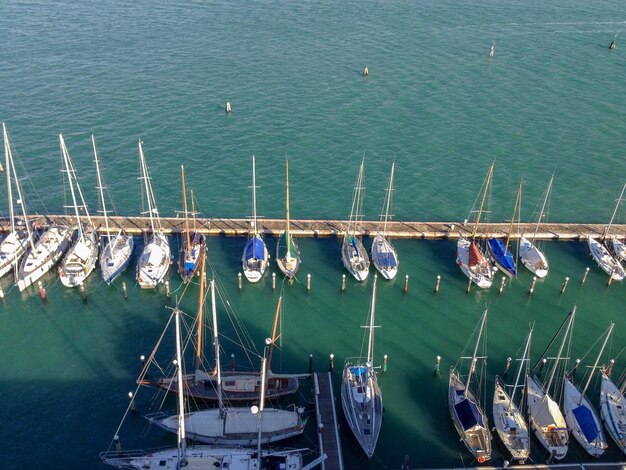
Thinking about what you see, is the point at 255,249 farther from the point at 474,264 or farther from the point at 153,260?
the point at 474,264

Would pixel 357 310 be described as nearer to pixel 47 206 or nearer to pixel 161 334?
pixel 161 334

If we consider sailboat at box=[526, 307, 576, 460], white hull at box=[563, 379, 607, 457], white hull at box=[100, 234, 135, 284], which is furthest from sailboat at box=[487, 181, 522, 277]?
white hull at box=[100, 234, 135, 284]

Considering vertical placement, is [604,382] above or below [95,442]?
above

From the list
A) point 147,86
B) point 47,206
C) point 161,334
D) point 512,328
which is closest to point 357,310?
point 512,328

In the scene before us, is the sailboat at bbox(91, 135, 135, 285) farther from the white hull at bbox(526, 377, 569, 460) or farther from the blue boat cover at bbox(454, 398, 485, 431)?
the white hull at bbox(526, 377, 569, 460)

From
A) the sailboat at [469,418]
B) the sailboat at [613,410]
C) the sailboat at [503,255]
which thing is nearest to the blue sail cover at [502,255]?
the sailboat at [503,255]

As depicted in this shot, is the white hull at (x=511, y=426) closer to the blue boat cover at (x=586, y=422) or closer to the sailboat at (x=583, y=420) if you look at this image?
the sailboat at (x=583, y=420)

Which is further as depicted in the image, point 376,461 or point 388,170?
Answer: point 388,170
